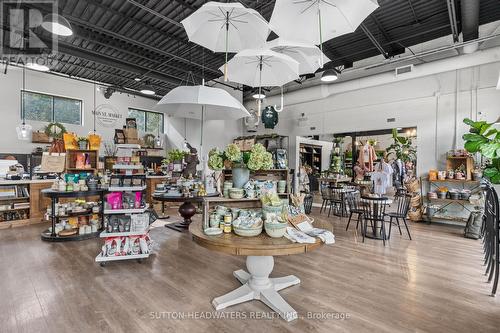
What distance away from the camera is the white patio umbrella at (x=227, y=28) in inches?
119

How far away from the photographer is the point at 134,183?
397 cm

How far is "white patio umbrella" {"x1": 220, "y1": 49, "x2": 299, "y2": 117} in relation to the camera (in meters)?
3.35

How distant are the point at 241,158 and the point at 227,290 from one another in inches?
61.9

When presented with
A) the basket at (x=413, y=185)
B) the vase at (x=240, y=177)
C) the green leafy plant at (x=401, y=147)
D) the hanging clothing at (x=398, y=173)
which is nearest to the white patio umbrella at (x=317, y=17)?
the vase at (x=240, y=177)

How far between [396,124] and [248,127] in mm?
5849

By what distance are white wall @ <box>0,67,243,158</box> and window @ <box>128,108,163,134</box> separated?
0.27 metres

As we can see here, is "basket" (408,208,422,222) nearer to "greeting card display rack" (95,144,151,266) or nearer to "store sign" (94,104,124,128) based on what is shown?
"greeting card display rack" (95,144,151,266)

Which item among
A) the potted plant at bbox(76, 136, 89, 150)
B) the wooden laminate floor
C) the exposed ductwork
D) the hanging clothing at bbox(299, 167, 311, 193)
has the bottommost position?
the wooden laminate floor

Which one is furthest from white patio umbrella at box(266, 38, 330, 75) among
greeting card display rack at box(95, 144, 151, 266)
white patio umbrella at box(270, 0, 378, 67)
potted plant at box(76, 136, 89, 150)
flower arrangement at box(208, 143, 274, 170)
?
potted plant at box(76, 136, 89, 150)

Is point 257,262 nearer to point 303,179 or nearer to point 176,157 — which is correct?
point 176,157

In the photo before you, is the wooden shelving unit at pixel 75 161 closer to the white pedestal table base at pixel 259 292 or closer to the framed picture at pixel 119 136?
the framed picture at pixel 119 136

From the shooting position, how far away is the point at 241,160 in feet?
8.52

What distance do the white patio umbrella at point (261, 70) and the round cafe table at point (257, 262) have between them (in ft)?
6.05

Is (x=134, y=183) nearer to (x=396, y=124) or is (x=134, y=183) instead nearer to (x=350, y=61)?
(x=350, y=61)
